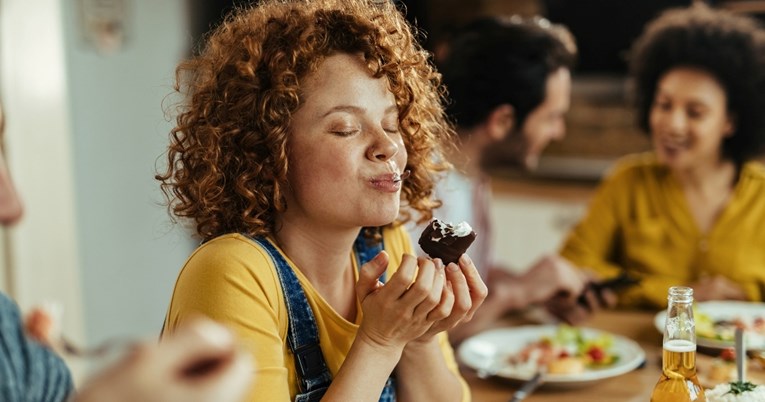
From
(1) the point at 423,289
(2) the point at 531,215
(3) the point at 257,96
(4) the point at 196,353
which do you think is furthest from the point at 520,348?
(2) the point at 531,215

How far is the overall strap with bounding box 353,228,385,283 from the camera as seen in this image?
4.78ft

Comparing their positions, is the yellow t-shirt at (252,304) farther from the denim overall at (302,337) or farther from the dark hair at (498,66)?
the dark hair at (498,66)

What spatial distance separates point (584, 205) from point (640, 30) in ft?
2.67

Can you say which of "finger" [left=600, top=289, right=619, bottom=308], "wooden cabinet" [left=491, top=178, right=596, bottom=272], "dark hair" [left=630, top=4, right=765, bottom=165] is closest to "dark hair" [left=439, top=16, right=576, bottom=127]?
"dark hair" [left=630, top=4, right=765, bottom=165]

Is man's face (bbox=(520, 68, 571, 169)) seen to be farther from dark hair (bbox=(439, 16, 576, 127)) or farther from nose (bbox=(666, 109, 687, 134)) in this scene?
nose (bbox=(666, 109, 687, 134))

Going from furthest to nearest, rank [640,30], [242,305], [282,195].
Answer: [640,30] → [282,195] → [242,305]

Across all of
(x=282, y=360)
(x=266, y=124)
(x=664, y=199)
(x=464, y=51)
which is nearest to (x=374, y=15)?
(x=266, y=124)

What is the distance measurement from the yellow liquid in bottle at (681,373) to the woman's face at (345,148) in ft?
1.40

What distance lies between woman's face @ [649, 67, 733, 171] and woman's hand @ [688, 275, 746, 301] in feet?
1.16

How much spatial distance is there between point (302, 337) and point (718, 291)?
1297 millimetres

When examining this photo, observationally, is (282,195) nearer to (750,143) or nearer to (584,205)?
(750,143)

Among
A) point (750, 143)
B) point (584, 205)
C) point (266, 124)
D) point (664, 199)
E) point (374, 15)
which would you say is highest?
point (374, 15)

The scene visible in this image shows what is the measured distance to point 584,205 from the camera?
3.90 meters

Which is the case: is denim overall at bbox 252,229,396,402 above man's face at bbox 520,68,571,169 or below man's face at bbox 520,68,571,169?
below
